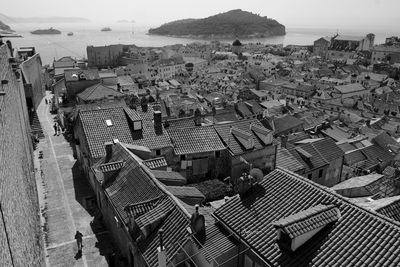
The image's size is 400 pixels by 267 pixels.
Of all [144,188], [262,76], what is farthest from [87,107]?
[262,76]

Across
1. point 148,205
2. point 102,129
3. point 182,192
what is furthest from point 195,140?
point 148,205

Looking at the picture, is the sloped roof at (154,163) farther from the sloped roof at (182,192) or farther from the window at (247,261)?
the window at (247,261)

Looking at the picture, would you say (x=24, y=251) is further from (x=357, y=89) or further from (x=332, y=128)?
(x=357, y=89)

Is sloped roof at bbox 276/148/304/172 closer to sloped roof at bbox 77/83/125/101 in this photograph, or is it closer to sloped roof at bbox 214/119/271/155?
sloped roof at bbox 214/119/271/155

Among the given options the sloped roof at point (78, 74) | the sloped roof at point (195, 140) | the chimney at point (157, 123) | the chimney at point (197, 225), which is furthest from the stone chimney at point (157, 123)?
the sloped roof at point (78, 74)

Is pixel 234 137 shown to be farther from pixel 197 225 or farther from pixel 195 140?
pixel 197 225
